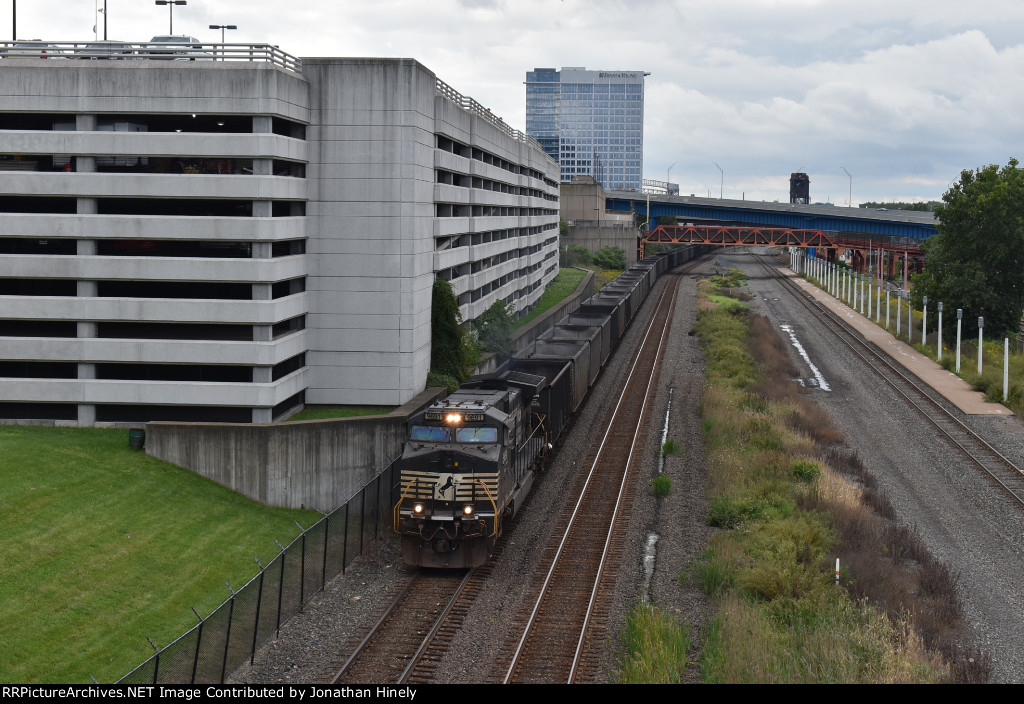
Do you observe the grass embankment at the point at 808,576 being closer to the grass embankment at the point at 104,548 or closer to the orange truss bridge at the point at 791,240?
the grass embankment at the point at 104,548

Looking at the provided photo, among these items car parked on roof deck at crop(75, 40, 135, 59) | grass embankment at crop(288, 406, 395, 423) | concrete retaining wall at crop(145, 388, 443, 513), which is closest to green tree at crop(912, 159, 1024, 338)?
grass embankment at crop(288, 406, 395, 423)

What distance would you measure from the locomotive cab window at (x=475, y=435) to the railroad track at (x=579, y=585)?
4.00 metres

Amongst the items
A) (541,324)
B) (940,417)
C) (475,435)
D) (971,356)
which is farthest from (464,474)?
(971,356)

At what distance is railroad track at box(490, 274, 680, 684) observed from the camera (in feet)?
68.9

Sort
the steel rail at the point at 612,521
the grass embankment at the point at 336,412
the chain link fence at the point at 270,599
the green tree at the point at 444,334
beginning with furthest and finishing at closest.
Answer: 1. the green tree at the point at 444,334
2. the grass embankment at the point at 336,412
3. the steel rail at the point at 612,521
4. the chain link fence at the point at 270,599

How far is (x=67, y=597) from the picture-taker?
79.6ft

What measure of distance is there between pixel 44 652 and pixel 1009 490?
3138 centimetres

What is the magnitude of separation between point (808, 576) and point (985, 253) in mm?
54555

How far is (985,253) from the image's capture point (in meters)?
70.0

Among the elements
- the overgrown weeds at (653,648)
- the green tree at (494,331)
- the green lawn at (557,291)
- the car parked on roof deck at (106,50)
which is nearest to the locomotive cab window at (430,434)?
the overgrown weeds at (653,648)

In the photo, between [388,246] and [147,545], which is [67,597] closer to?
[147,545]

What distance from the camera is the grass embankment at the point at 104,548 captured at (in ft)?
73.3

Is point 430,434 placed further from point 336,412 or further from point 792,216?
point 792,216

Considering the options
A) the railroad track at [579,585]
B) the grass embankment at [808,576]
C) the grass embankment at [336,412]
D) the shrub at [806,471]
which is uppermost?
the grass embankment at [336,412]
